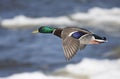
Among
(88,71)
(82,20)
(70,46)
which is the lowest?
(88,71)

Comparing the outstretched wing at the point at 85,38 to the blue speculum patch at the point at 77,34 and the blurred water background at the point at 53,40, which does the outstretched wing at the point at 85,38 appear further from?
the blurred water background at the point at 53,40

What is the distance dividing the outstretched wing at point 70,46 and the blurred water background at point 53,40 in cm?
185

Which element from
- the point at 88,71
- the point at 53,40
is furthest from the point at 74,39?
the point at 53,40

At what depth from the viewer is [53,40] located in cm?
597

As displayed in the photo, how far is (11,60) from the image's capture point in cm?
555

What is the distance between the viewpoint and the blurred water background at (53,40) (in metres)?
5.33

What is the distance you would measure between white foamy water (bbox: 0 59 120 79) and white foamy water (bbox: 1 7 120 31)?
1134mm

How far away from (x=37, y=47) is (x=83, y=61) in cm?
70

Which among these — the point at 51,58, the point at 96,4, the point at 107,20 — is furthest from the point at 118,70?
the point at 96,4

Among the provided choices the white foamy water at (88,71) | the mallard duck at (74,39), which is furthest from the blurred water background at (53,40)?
the mallard duck at (74,39)

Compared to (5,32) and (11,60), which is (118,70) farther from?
(5,32)

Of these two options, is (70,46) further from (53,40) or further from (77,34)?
(53,40)

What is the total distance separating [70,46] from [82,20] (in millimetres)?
3586

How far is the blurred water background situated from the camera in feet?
17.5
